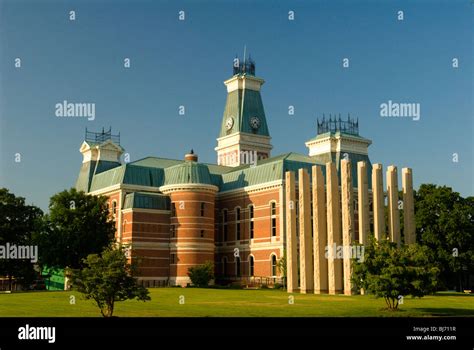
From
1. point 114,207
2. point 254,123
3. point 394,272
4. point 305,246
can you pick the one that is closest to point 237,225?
point 114,207

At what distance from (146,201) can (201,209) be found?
6.32m

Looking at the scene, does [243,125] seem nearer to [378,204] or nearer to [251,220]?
[251,220]

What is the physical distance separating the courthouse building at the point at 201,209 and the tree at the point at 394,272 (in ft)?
103

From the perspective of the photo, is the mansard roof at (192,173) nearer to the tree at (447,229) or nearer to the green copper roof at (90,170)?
the green copper roof at (90,170)

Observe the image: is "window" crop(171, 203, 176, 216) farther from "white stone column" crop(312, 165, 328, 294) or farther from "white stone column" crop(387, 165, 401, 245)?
"white stone column" crop(387, 165, 401, 245)

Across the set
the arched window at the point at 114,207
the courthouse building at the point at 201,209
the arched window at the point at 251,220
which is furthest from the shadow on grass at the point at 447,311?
the arched window at the point at 114,207

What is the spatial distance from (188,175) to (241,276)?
13.2 meters

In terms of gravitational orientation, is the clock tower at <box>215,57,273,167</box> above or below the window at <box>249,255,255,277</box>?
above

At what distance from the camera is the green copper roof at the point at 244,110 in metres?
96.0

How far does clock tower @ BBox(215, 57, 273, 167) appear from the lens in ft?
312

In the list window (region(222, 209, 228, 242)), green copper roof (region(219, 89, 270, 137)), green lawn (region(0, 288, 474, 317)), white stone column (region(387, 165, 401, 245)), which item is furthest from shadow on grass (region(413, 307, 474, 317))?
green copper roof (region(219, 89, 270, 137))

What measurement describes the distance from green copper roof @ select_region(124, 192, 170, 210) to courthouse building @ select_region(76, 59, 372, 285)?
A: 0.11 m
